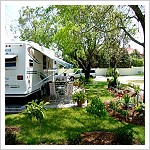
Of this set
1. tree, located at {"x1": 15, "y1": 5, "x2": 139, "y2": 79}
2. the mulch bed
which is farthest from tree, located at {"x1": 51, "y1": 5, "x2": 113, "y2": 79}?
the mulch bed

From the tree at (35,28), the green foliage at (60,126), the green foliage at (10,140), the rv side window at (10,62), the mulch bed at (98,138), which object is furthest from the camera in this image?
the tree at (35,28)

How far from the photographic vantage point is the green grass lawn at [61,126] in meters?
6.36

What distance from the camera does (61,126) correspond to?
7.39 meters

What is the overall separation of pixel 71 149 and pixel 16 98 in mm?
4764

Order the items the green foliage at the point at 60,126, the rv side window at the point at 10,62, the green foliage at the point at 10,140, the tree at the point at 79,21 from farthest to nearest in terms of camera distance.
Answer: the tree at the point at 79,21, the rv side window at the point at 10,62, the green foliage at the point at 60,126, the green foliage at the point at 10,140

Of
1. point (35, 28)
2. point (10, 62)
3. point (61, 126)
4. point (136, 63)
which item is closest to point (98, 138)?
point (61, 126)

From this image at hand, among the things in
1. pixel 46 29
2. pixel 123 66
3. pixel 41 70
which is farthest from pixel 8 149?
pixel 123 66

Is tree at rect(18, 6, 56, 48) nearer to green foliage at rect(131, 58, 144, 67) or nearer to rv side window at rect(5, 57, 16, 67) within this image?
rv side window at rect(5, 57, 16, 67)

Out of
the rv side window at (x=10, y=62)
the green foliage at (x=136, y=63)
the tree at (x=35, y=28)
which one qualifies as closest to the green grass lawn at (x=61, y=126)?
the rv side window at (x=10, y=62)

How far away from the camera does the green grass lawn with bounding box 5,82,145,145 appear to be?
636cm

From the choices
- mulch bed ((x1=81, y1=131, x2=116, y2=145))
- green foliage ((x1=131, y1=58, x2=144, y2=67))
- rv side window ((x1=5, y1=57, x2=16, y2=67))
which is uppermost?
green foliage ((x1=131, y1=58, x2=144, y2=67))

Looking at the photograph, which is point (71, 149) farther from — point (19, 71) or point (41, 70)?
point (41, 70)

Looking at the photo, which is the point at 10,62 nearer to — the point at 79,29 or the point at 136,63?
the point at 79,29

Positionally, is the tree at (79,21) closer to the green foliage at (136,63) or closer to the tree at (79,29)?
the tree at (79,29)
